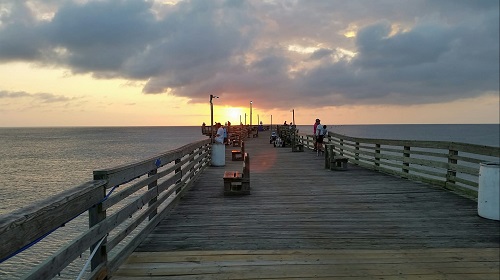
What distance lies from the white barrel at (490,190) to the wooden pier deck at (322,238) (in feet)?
0.69

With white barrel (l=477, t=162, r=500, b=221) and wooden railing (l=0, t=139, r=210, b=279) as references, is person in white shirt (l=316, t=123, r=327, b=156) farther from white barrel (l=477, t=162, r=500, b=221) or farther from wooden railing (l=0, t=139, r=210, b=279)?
wooden railing (l=0, t=139, r=210, b=279)

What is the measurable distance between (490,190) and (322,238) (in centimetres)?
334

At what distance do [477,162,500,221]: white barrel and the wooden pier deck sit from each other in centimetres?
21

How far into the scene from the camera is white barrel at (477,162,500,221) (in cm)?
635

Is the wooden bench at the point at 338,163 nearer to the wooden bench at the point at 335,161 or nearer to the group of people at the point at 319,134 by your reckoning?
the wooden bench at the point at 335,161

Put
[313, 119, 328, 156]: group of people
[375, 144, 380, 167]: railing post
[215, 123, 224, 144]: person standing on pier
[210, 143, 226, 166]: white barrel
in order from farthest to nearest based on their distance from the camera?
[313, 119, 328, 156]: group of people, [215, 123, 224, 144]: person standing on pier, [210, 143, 226, 166]: white barrel, [375, 144, 380, 167]: railing post

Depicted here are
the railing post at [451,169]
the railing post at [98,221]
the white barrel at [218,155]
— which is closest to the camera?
the railing post at [98,221]

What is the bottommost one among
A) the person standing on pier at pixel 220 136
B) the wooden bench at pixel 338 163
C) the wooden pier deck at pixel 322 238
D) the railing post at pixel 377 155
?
the wooden pier deck at pixel 322 238

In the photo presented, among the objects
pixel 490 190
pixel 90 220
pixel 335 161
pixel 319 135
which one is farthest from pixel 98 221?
pixel 319 135

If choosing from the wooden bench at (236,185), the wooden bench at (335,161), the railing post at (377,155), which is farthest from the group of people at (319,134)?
the wooden bench at (236,185)

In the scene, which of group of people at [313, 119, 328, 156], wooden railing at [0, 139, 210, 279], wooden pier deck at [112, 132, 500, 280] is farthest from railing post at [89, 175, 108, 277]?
group of people at [313, 119, 328, 156]

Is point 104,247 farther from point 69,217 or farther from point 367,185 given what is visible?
point 367,185

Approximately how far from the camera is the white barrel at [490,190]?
20.8 ft

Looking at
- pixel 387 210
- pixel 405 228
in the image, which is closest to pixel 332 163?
pixel 387 210
